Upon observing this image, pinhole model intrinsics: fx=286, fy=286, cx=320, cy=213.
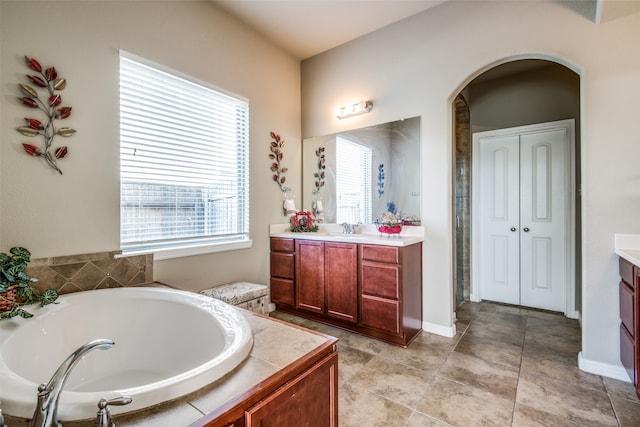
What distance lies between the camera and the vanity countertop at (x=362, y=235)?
2.47 m

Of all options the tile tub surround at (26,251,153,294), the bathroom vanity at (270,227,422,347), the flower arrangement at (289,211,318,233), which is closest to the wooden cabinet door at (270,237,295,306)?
the bathroom vanity at (270,227,422,347)

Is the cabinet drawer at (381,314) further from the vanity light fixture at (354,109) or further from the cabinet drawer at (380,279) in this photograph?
the vanity light fixture at (354,109)

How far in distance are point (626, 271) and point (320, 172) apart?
9.03 ft

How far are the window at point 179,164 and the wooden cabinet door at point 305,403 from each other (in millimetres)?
1731

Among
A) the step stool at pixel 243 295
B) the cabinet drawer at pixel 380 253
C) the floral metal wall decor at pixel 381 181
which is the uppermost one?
the floral metal wall decor at pixel 381 181

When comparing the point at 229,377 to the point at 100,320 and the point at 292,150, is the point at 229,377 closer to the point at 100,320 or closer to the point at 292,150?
the point at 100,320

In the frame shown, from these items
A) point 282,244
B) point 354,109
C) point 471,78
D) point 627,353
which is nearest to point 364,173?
point 354,109

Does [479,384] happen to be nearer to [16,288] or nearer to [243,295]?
[243,295]

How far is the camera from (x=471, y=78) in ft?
8.52

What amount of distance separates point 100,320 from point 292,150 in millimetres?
2549

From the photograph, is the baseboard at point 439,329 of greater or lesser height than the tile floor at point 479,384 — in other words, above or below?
above

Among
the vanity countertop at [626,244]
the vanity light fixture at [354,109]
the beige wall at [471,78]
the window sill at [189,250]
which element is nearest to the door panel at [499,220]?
the beige wall at [471,78]

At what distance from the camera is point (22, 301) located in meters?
1.56

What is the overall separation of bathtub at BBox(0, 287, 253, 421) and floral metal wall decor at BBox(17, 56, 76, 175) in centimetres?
89
